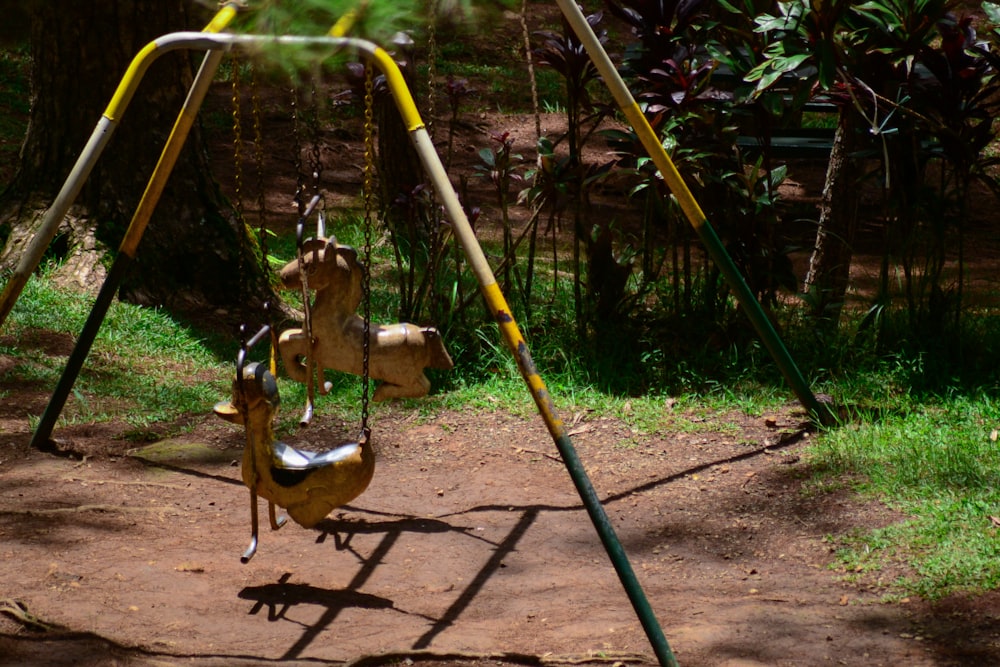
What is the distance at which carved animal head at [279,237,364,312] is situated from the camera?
3166 millimetres

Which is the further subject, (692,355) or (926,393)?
(692,355)

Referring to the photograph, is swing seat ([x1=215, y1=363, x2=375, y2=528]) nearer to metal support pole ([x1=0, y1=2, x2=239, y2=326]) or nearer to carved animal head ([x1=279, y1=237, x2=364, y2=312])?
carved animal head ([x1=279, y1=237, x2=364, y2=312])

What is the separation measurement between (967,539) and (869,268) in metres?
4.47

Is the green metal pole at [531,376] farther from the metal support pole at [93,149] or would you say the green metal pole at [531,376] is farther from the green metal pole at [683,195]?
the green metal pole at [683,195]

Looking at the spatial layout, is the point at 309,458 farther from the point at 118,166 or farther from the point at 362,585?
the point at 118,166

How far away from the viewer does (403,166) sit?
731cm

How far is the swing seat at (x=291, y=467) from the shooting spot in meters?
2.98

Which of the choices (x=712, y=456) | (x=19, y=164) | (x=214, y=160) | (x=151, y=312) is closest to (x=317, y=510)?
(x=712, y=456)

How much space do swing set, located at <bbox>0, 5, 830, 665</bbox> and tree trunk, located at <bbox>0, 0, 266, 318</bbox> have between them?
81.8 inches

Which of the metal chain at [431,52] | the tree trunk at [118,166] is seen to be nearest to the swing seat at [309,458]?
the metal chain at [431,52]

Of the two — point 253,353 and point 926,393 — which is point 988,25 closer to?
point 926,393

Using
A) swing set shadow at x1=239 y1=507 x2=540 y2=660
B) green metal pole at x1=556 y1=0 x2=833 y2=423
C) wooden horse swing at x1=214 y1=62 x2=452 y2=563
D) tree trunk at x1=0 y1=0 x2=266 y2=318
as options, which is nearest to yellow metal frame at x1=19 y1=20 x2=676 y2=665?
wooden horse swing at x1=214 y1=62 x2=452 y2=563

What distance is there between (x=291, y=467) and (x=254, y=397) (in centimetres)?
24

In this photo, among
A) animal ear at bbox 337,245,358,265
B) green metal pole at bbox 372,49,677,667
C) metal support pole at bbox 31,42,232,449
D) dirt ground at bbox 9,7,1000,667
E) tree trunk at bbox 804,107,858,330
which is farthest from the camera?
tree trunk at bbox 804,107,858,330
